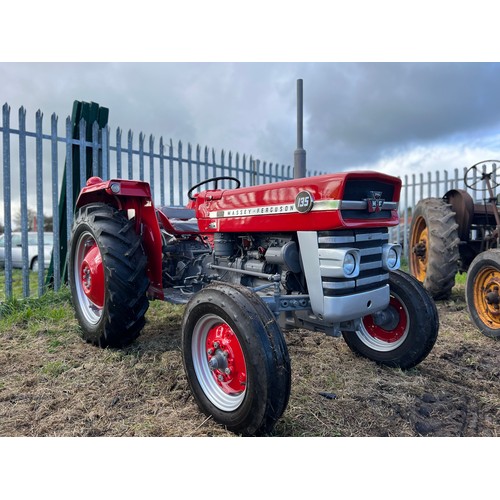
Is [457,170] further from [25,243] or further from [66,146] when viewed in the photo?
[25,243]

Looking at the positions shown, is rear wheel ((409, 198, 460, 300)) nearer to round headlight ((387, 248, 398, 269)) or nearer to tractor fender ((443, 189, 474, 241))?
tractor fender ((443, 189, 474, 241))

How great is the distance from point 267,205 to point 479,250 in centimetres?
394

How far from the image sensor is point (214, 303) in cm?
231

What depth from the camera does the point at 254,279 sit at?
10.1 ft

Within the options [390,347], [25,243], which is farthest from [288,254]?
[25,243]

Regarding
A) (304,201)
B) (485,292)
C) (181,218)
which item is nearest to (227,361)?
(304,201)

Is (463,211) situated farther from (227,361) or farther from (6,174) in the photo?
(6,174)

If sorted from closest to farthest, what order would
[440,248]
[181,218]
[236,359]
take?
[236,359] → [181,218] → [440,248]

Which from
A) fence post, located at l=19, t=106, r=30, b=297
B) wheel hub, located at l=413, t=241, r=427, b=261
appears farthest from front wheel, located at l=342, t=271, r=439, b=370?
fence post, located at l=19, t=106, r=30, b=297

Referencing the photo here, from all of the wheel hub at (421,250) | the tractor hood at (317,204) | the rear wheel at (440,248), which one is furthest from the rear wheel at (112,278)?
the wheel hub at (421,250)

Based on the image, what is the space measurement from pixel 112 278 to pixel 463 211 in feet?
14.6

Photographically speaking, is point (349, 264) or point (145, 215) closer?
point (349, 264)

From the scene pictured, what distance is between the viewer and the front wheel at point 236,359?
2053 millimetres

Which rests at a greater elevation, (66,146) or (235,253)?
(66,146)
